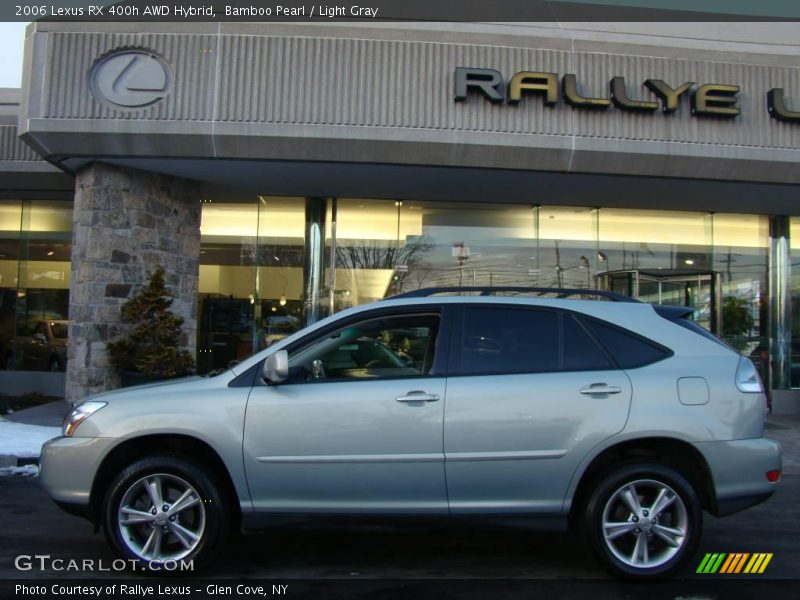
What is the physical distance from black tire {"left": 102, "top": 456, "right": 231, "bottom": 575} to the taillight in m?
3.26

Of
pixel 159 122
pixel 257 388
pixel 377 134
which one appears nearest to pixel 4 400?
pixel 159 122

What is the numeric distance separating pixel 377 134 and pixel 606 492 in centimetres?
668

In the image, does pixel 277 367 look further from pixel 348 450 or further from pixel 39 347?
pixel 39 347

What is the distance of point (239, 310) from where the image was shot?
13.4 meters

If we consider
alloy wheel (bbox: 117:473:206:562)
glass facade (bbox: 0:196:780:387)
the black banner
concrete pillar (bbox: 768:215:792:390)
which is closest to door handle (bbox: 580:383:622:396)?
the black banner

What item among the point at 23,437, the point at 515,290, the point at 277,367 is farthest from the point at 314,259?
the point at 277,367

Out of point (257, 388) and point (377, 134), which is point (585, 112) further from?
point (257, 388)

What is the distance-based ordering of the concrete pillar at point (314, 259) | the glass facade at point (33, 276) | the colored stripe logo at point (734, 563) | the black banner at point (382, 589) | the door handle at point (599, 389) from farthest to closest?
the glass facade at point (33, 276), the concrete pillar at point (314, 259), the colored stripe logo at point (734, 563), the door handle at point (599, 389), the black banner at point (382, 589)

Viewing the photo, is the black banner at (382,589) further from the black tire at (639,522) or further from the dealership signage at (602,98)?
the dealership signage at (602,98)

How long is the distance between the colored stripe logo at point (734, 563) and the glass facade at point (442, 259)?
812 centimetres

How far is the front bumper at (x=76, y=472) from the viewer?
14.5 feet

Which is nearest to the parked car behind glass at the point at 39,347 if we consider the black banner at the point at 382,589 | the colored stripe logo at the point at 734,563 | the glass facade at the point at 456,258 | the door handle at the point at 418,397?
the glass facade at the point at 456,258

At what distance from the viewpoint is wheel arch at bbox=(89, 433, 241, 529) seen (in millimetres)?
4480

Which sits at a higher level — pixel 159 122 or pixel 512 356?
pixel 159 122
